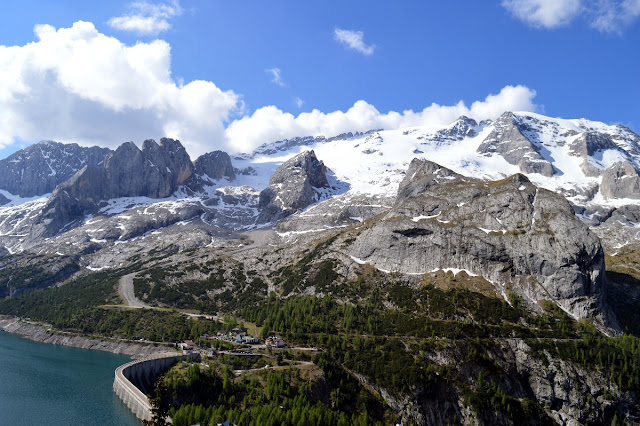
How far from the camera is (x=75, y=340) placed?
15862 centimetres

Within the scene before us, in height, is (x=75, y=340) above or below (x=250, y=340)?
below

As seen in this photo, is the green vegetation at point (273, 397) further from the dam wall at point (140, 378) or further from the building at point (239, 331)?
the building at point (239, 331)

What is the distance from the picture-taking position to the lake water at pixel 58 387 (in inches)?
3691

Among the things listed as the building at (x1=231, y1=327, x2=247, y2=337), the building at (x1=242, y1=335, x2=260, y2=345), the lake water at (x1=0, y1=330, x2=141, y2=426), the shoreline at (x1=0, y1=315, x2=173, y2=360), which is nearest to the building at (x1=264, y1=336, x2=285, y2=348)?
the building at (x1=242, y1=335, x2=260, y2=345)

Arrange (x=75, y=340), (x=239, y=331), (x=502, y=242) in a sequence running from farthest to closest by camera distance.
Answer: (x=502, y=242) → (x=75, y=340) → (x=239, y=331)

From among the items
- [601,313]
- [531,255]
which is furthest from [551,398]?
[531,255]

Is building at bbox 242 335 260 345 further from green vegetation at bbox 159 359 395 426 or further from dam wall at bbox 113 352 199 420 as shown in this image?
green vegetation at bbox 159 359 395 426

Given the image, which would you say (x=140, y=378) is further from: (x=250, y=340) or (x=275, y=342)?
(x=275, y=342)

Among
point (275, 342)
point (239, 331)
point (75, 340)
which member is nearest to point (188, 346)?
point (239, 331)

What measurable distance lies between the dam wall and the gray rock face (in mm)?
83354

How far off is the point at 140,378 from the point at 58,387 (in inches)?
753

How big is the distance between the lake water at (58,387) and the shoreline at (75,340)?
265 centimetres

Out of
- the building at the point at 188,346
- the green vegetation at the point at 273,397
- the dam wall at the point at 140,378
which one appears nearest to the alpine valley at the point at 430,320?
the green vegetation at the point at 273,397

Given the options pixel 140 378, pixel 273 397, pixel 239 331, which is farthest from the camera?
pixel 239 331
